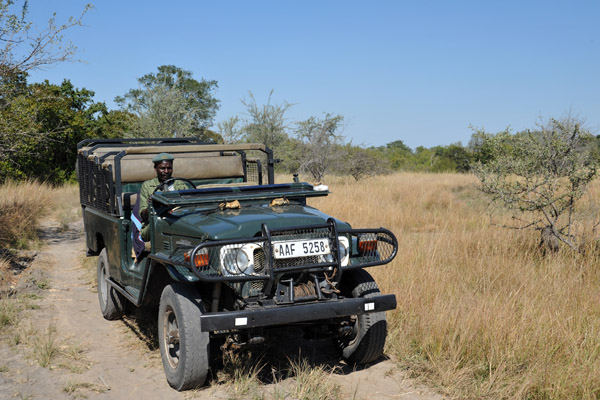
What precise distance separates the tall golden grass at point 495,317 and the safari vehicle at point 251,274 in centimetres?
64

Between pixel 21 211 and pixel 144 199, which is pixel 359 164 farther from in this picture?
pixel 144 199

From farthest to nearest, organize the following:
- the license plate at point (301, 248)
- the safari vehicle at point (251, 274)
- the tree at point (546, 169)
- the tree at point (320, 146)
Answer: the tree at point (320, 146) < the tree at point (546, 169) < the license plate at point (301, 248) < the safari vehicle at point (251, 274)

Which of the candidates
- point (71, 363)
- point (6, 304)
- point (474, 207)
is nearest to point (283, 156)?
point (474, 207)

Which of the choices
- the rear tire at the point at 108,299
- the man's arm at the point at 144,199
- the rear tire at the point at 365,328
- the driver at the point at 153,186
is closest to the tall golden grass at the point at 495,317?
the rear tire at the point at 365,328

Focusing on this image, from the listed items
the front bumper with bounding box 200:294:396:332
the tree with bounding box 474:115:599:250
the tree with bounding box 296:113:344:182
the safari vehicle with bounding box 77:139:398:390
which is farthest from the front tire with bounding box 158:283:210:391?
the tree with bounding box 296:113:344:182

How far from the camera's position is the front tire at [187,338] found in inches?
166

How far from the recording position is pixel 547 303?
5520 mm

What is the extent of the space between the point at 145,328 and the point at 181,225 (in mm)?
2131

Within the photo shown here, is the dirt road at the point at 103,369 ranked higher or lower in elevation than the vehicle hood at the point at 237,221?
lower

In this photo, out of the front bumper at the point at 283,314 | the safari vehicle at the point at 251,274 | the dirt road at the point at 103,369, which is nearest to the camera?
the front bumper at the point at 283,314

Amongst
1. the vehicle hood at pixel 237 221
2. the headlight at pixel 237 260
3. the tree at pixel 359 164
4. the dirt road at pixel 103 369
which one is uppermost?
the tree at pixel 359 164

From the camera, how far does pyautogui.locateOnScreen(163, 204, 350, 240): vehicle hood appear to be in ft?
14.0

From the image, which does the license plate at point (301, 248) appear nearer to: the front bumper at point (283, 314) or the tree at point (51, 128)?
the front bumper at point (283, 314)

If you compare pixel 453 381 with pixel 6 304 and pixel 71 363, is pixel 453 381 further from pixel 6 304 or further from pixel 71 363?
pixel 6 304
